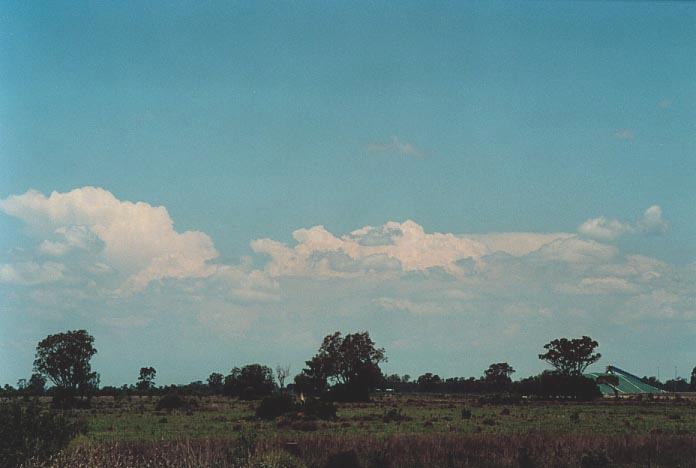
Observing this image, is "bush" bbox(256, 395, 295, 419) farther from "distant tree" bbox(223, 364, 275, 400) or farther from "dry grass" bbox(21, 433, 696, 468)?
"distant tree" bbox(223, 364, 275, 400)

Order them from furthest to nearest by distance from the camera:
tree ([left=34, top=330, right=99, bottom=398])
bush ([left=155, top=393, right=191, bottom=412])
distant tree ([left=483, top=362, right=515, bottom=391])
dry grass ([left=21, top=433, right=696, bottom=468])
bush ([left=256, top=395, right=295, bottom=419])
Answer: distant tree ([left=483, top=362, right=515, bottom=391]), tree ([left=34, top=330, right=99, bottom=398]), bush ([left=155, top=393, right=191, bottom=412]), bush ([left=256, top=395, right=295, bottom=419]), dry grass ([left=21, top=433, right=696, bottom=468])

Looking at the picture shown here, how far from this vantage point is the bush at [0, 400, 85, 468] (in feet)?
79.5

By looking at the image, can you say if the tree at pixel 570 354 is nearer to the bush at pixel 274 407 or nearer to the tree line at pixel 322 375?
the tree line at pixel 322 375

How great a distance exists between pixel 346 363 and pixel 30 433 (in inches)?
4505

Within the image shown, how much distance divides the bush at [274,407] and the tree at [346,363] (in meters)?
63.6

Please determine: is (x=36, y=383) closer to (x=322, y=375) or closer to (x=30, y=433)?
(x=322, y=375)

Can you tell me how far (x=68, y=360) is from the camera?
113 metres

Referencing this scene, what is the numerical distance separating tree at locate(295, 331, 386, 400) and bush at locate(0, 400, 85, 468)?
331 ft

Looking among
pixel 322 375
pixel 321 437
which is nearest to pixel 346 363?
pixel 322 375

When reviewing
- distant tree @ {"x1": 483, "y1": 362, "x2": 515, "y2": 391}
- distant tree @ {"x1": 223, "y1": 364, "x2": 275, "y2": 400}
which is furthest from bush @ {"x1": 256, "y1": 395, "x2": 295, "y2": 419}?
distant tree @ {"x1": 483, "y1": 362, "x2": 515, "y2": 391}

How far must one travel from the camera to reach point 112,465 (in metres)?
23.2

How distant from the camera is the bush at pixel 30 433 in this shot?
79.5 ft

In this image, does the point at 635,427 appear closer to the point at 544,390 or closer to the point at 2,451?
the point at 2,451

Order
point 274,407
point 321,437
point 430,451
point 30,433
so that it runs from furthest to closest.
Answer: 1. point 274,407
2. point 321,437
3. point 430,451
4. point 30,433
